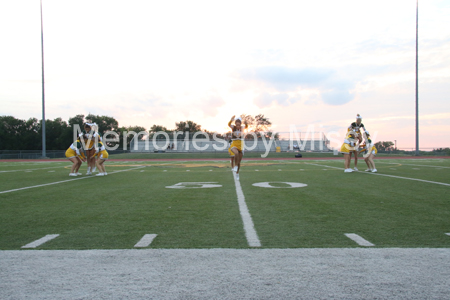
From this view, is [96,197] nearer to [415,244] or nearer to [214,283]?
[214,283]

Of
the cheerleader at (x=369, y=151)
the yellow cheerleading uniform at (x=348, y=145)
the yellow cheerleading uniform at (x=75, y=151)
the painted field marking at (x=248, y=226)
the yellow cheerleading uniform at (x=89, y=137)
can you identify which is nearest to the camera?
the painted field marking at (x=248, y=226)

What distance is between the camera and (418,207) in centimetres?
578

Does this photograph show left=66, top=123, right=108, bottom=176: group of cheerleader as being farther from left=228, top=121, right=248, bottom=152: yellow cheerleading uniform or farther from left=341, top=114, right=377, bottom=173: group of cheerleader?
left=341, top=114, right=377, bottom=173: group of cheerleader

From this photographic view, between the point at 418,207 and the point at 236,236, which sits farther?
the point at 418,207

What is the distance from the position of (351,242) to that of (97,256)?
259 centimetres

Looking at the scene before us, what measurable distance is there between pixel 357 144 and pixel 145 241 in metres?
12.2

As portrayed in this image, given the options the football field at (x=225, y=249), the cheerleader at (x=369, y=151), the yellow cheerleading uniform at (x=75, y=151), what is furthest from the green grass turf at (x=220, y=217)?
the cheerleader at (x=369, y=151)

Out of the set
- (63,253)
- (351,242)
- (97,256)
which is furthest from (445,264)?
(63,253)

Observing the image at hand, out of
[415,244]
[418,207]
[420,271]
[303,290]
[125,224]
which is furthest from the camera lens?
[418,207]

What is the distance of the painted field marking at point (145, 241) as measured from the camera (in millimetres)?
3547

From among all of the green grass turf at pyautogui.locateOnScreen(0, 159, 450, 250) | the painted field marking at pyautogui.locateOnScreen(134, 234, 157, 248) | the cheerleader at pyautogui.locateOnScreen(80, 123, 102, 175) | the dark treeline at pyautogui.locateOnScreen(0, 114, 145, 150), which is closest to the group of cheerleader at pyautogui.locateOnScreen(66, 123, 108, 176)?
the cheerleader at pyautogui.locateOnScreen(80, 123, 102, 175)

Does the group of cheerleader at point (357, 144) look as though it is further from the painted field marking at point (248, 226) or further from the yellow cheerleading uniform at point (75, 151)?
the yellow cheerleading uniform at point (75, 151)

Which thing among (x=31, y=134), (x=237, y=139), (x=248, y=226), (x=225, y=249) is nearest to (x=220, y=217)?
(x=248, y=226)

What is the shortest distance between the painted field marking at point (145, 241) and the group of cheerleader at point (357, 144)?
11.3m
